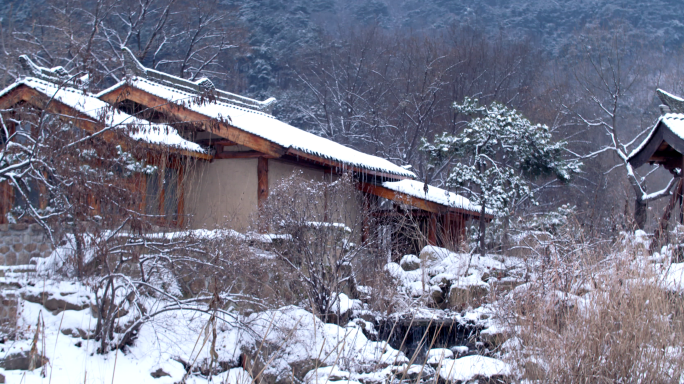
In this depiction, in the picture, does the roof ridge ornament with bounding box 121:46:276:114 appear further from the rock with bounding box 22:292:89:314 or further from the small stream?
the small stream

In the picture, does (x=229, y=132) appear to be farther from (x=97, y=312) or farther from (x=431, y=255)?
(x=431, y=255)

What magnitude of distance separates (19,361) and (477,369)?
451 cm

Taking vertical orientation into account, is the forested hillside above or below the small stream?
above

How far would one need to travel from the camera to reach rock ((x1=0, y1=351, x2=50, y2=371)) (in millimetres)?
4906

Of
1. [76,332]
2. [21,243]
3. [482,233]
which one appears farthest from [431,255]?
[21,243]

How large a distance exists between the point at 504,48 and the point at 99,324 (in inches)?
972

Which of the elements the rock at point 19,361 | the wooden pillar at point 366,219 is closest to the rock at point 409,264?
the wooden pillar at point 366,219

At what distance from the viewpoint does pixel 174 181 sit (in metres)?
8.08

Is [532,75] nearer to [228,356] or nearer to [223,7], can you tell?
[223,7]

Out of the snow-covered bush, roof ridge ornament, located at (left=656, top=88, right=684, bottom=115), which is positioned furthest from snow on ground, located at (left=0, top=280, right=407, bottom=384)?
roof ridge ornament, located at (left=656, top=88, right=684, bottom=115)

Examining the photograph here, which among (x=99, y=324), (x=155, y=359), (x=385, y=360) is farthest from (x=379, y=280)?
(x=99, y=324)

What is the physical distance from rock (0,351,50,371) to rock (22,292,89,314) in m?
0.94

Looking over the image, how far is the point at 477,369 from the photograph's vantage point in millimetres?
4883

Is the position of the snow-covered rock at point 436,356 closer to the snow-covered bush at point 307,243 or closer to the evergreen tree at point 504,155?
the snow-covered bush at point 307,243
